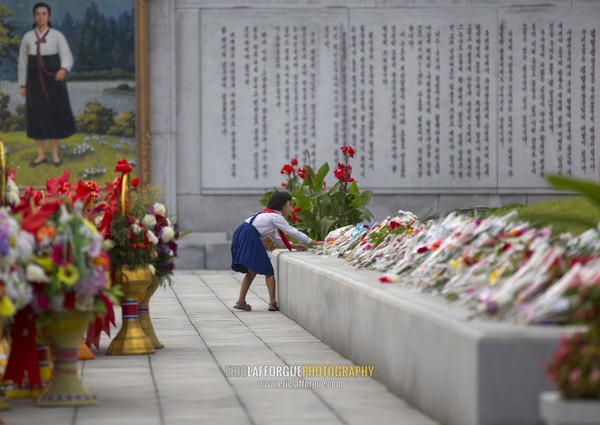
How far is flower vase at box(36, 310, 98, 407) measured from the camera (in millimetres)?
6926

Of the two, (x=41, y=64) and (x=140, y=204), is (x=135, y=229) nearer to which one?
(x=140, y=204)

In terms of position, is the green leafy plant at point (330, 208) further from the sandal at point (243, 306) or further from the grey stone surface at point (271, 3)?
the grey stone surface at point (271, 3)

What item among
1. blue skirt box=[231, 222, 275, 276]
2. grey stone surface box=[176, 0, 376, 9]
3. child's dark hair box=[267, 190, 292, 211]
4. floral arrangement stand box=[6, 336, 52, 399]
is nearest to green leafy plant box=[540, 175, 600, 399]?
floral arrangement stand box=[6, 336, 52, 399]

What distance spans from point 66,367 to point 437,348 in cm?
211

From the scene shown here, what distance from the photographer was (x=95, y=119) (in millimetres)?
18469

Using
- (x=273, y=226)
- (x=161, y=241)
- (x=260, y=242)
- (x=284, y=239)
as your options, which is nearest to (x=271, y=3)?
(x=284, y=239)

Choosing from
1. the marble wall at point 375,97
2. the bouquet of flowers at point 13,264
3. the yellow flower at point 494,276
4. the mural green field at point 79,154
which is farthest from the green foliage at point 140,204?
the mural green field at point 79,154

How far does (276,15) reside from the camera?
18.2 metres

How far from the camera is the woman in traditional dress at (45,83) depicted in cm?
1839

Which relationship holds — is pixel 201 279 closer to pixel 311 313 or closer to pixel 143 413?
pixel 311 313

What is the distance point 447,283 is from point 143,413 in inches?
72.2

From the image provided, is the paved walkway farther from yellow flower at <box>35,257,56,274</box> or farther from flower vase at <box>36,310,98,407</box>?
yellow flower at <box>35,257,56,274</box>

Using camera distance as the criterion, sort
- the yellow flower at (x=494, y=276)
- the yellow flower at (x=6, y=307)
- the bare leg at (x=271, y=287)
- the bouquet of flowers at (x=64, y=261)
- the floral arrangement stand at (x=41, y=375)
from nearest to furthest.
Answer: the yellow flower at (x=6, y=307), the yellow flower at (x=494, y=276), the bouquet of flowers at (x=64, y=261), the floral arrangement stand at (x=41, y=375), the bare leg at (x=271, y=287)

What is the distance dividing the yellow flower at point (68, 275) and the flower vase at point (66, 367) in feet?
1.06
